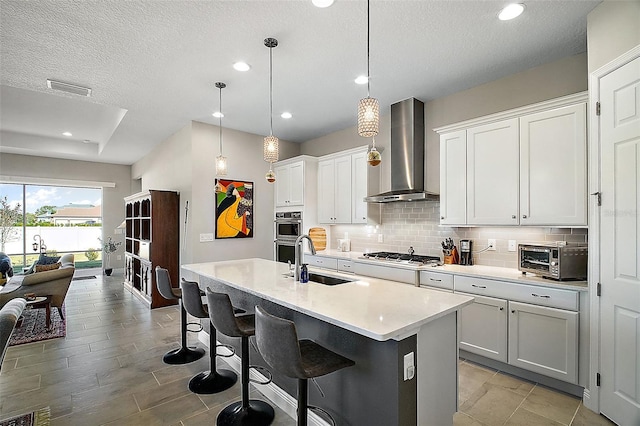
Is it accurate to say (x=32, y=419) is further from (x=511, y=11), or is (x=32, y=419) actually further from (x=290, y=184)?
(x=511, y=11)

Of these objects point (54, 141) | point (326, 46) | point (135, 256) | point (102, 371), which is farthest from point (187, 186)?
Result: point (54, 141)

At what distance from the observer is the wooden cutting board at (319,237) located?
533 cm

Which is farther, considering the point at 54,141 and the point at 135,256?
the point at 54,141

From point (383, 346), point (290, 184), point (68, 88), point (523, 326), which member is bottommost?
point (523, 326)

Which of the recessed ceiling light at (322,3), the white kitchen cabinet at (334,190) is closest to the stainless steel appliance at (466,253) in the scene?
the white kitchen cabinet at (334,190)

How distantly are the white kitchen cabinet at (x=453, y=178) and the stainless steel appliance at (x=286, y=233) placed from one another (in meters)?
2.45

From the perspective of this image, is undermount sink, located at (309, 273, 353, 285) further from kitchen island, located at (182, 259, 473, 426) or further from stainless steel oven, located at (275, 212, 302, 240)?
stainless steel oven, located at (275, 212, 302, 240)

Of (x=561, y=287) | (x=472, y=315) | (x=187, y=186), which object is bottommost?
(x=472, y=315)

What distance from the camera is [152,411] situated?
238 cm

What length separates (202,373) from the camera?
290 cm

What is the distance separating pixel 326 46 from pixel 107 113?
13.9ft

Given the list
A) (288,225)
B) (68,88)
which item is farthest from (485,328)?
(68,88)

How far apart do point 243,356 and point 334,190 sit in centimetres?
326

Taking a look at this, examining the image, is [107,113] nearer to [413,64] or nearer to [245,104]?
[245,104]
